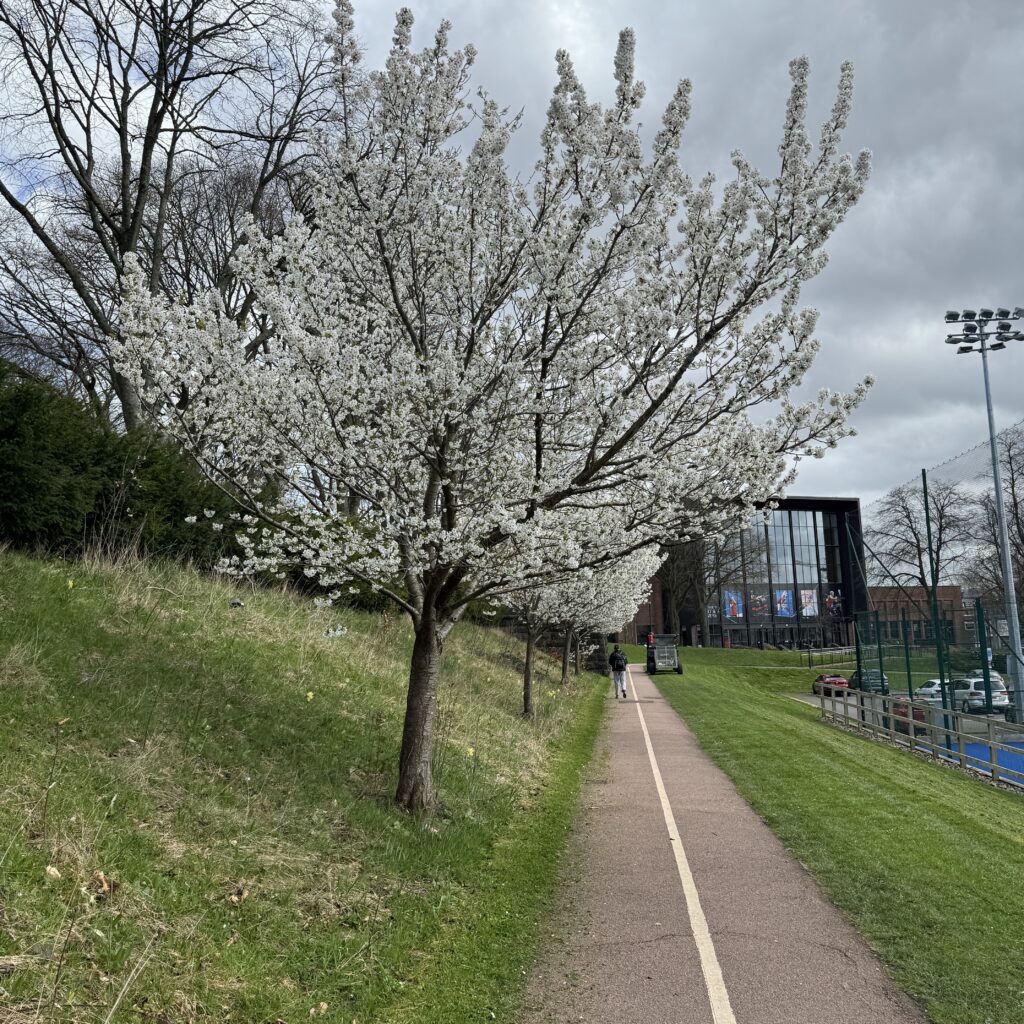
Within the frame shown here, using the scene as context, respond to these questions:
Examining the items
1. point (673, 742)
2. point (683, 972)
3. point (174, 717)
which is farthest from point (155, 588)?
point (673, 742)

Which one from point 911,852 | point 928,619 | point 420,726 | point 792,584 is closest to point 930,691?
point 928,619

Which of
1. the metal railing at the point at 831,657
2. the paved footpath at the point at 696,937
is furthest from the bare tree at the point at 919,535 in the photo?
the metal railing at the point at 831,657

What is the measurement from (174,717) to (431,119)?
6.24 m

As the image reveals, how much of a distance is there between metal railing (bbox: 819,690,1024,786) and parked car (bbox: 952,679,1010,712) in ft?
1.28

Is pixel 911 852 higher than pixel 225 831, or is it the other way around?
pixel 225 831

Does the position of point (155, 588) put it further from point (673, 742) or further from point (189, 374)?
point (673, 742)

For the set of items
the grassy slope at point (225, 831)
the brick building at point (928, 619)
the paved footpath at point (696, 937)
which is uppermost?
the brick building at point (928, 619)

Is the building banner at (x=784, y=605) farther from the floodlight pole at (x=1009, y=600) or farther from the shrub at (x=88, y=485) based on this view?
the shrub at (x=88, y=485)

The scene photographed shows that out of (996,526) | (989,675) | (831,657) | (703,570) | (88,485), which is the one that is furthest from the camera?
(703,570)

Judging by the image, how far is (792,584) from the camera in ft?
243

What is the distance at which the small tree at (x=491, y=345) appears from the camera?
6523mm

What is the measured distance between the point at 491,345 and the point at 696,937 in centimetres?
554

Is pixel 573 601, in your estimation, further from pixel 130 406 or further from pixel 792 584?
pixel 792 584

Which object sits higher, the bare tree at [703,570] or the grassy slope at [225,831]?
the bare tree at [703,570]
